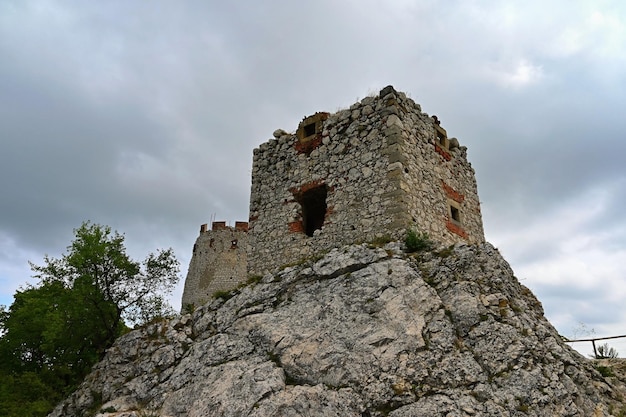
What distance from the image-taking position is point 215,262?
2533 centimetres

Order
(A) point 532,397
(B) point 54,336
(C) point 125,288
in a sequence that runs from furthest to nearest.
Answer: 1. (C) point 125,288
2. (B) point 54,336
3. (A) point 532,397

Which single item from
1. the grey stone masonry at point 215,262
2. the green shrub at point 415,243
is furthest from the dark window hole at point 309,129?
the grey stone masonry at point 215,262

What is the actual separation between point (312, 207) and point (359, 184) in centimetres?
218

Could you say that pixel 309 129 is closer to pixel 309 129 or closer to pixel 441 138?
pixel 309 129

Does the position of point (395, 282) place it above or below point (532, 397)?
above

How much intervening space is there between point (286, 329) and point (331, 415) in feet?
7.59

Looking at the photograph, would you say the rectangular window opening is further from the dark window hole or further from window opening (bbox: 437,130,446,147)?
window opening (bbox: 437,130,446,147)

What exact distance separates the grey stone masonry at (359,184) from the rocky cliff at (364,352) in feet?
3.14

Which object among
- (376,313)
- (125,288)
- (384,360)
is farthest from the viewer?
(125,288)

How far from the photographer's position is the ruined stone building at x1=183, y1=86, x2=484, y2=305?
11.5 meters

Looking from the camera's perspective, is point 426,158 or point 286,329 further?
point 426,158

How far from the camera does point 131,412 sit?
947 cm

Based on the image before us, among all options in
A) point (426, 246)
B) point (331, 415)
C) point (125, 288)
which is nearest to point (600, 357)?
point (426, 246)

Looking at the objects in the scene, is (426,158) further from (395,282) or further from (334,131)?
(395,282)
